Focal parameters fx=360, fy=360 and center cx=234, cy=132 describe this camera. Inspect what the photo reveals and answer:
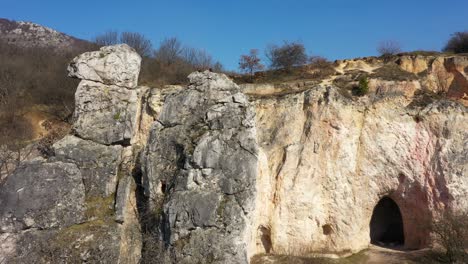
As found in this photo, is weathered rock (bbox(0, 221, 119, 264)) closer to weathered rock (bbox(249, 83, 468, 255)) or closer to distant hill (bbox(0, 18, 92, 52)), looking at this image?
weathered rock (bbox(249, 83, 468, 255))

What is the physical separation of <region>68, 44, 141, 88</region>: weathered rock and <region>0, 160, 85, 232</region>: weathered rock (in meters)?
4.28

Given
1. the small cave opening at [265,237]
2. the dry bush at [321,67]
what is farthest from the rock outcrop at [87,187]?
the dry bush at [321,67]

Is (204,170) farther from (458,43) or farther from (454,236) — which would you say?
(458,43)

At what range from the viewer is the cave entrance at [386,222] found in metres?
17.5

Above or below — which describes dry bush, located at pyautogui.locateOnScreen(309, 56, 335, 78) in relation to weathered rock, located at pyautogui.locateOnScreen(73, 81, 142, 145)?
above

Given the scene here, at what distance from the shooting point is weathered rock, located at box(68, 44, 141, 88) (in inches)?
613

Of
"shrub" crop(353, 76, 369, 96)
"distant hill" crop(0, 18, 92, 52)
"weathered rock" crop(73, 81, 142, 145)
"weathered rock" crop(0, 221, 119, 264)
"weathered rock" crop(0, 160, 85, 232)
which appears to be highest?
"distant hill" crop(0, 18, 92, 52)

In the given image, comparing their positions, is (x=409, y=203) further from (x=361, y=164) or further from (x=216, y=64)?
(x=216, y=64)

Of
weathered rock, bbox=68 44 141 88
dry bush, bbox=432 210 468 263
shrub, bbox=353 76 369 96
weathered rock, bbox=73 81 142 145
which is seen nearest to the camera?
dry bush, bbox=432 210 468 263

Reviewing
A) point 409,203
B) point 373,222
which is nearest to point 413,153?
point 409,203

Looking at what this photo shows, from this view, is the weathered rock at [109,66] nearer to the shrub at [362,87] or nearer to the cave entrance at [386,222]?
the shrub at [362,87]

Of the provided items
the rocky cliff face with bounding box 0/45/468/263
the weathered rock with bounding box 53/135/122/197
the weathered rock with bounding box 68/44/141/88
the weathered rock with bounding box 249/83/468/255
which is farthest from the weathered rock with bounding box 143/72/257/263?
the weathered rock with bounding box 68/44/141/88

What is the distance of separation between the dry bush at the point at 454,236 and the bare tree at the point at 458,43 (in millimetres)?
15682

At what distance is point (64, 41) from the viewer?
208 feet
